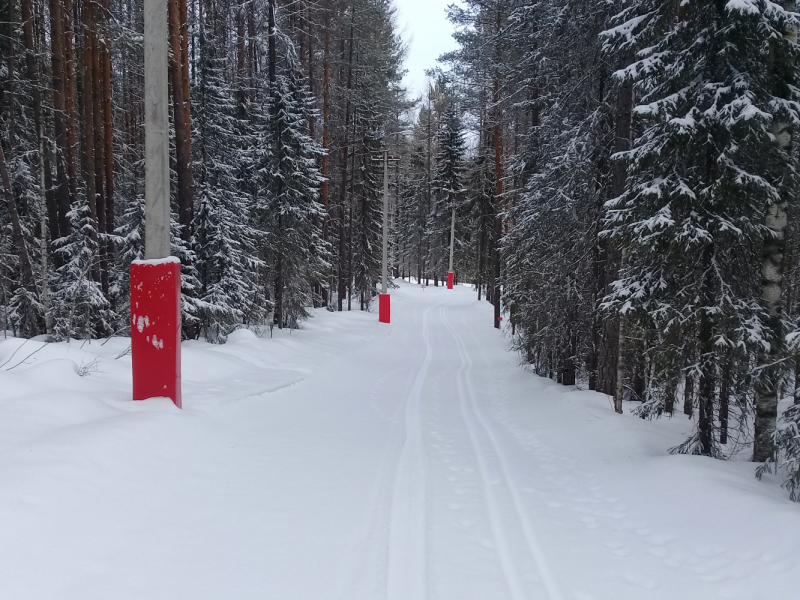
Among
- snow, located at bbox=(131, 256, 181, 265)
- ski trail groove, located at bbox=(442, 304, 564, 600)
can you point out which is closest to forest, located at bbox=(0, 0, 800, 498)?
ski trail groove, located at bbox=(442, 304, 564, 600)

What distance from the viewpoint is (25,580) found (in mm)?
2602

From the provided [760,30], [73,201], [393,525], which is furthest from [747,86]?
[73,201]

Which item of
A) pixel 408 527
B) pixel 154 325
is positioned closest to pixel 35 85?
pixel 154 325

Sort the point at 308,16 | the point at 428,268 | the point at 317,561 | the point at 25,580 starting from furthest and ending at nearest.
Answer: the point at 428,268
the point at 308,16
the point at 317,561
the point at 25,580

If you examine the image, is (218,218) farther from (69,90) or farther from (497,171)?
(497,171)

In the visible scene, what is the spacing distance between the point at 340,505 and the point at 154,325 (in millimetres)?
2937

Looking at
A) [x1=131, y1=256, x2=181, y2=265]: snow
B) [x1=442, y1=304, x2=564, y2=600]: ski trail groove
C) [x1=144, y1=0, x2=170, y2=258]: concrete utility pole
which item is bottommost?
[x1=442, y1=304, x2=564, y2=600]: ski trail groove

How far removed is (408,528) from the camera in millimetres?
4094

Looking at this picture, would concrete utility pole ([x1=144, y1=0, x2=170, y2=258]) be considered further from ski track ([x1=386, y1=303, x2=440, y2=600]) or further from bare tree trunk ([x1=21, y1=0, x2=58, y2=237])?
bare tree trunk ([x1=21, y1=0, x2=58, y2=237])

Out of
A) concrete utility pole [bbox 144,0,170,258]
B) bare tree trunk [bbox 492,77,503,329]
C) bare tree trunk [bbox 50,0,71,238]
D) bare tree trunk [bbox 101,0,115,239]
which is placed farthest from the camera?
bare tree trunk [bbox 492,77,503,329]

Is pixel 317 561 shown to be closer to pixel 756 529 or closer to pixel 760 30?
pixel 756 529

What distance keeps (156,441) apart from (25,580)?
7.19 feet

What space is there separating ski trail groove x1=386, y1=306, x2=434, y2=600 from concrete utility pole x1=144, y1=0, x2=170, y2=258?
12.3 ft

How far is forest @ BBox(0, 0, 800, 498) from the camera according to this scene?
229 inches
